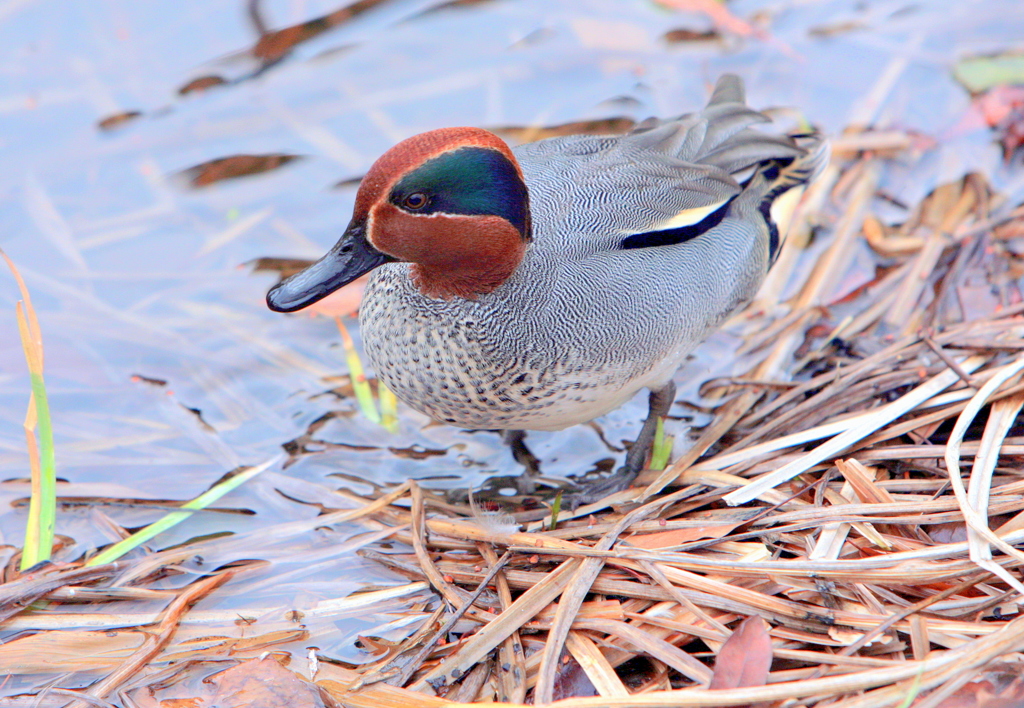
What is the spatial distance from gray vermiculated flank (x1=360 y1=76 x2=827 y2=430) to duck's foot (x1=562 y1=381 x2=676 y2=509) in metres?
0.19

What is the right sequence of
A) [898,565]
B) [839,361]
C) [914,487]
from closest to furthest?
[898,565] → [914,487] → [839,361]

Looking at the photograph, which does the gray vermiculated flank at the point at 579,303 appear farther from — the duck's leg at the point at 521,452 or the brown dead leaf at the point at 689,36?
the brown dead leaf at the point at 689,36

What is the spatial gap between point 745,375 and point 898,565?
4.67ft

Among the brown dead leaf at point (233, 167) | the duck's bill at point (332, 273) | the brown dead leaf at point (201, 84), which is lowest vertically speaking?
the brown dead leaf at point (233, 167)

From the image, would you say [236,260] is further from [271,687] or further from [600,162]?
[271,687]

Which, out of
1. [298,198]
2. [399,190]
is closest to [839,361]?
[399,190]

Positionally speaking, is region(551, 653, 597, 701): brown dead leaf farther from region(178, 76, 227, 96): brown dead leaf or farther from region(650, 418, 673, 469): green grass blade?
region(178, 76, 227, 96): brown dead leaf

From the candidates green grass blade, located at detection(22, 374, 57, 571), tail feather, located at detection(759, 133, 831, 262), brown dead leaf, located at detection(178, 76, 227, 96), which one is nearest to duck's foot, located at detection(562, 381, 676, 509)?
tail feather, located at detection(759, 133, 831, 262)

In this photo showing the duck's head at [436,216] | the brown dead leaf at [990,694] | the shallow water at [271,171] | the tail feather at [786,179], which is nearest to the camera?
the brown dead leaf at [990,694]

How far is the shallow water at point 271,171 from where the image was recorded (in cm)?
359

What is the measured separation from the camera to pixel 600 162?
3.31 metres

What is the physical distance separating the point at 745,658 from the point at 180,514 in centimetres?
191

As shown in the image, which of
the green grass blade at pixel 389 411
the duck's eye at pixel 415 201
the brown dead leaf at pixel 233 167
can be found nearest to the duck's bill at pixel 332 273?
the duck's eye at pixel 415 201

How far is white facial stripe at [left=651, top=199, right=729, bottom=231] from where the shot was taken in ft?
10.4
